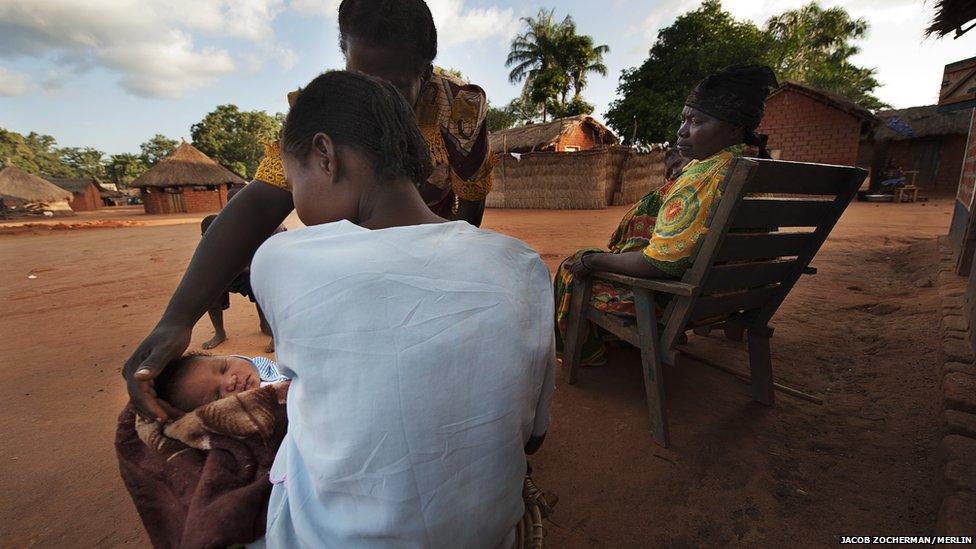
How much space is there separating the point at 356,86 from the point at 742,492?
6.19 ft

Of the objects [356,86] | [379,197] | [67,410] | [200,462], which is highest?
[356,86]

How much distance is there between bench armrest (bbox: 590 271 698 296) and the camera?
5.41 ft

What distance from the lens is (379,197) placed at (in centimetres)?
86

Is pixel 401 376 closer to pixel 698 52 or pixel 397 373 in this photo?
pixel 397 373

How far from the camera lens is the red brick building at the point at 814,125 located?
14594 millimetres

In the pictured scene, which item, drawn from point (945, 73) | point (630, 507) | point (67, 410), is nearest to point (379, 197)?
point (630, 507)

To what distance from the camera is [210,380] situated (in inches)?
50.5

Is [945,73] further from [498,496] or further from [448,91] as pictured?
[498,496]

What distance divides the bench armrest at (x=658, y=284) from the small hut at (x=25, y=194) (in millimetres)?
35193

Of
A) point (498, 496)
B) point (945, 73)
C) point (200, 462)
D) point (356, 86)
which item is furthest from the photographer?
point (945, 73)

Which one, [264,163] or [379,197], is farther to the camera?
[264,163]

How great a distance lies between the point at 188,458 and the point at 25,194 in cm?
3533

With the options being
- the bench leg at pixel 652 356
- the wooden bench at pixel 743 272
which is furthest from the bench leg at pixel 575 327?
the bench leg at pixel 652 356

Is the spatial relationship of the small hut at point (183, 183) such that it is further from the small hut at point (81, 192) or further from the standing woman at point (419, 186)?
the standing woman at point (419, 186)
